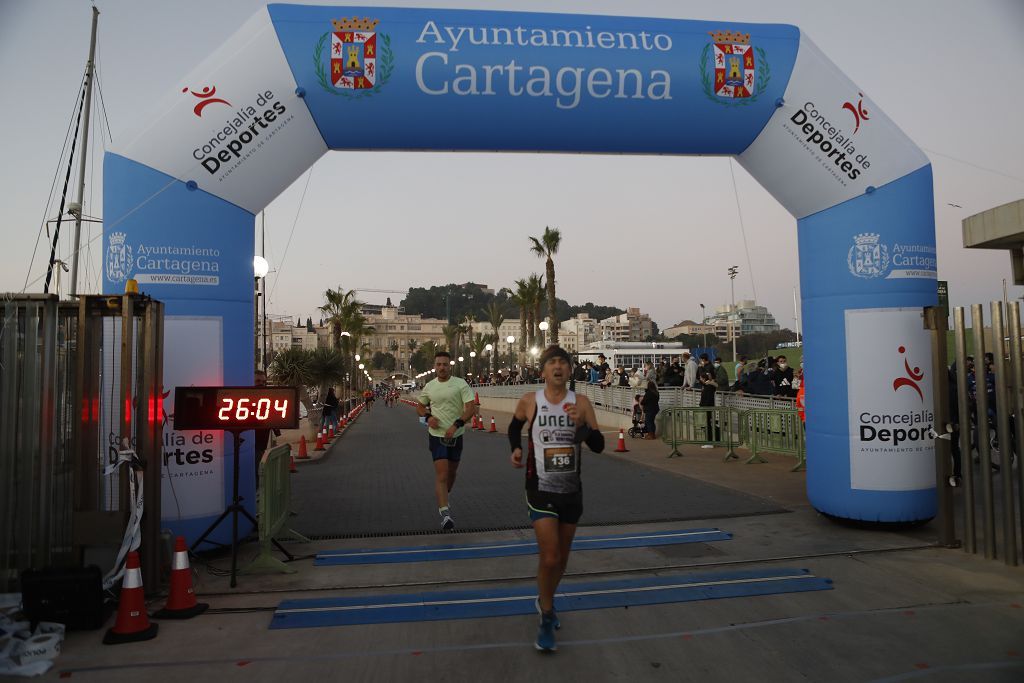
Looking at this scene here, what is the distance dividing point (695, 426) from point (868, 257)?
8.35 m

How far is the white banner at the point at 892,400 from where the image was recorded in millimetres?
7062

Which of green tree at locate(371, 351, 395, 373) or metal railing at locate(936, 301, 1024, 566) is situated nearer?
metal railing at locate(936, 301, 1024, 566)

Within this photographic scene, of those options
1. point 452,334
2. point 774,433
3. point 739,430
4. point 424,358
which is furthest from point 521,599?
point 424,358

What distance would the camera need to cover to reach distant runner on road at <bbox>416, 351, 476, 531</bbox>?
25.7 feet

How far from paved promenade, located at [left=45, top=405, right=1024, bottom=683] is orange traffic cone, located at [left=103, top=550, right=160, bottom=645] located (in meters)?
0.11

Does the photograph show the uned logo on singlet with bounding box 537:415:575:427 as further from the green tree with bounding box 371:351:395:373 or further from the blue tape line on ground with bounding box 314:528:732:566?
the green tree with bounding box 371:351:395:373

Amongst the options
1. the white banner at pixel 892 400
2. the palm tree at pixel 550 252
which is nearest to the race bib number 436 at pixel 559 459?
the white banner at pixel 892 400

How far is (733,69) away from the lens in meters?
7.18

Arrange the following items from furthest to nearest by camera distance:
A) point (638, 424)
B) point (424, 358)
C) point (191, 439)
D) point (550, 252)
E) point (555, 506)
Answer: point (424, 358) → point (550, 252) → point (638, 424) → point (191, 439) → point (555, 506)

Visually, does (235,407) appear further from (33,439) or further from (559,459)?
(559,459)

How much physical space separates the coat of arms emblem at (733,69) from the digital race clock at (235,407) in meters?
5.21

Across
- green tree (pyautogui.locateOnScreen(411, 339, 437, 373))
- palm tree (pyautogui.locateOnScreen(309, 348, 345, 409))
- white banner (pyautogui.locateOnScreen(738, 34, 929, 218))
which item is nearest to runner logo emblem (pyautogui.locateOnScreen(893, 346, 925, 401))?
white banner (pyautogui.locateOnScreen(738, 34, 929, 218))

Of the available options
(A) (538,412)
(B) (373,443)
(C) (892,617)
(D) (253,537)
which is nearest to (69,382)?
(D) (253,537)

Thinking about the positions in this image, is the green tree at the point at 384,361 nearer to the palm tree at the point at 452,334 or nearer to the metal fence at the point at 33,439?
the palm tree at the point at 452,334
